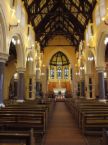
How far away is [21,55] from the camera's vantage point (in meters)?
18.7

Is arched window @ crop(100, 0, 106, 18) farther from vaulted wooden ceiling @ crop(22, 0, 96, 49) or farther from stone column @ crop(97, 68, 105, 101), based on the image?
stone column @ crop(97, 68, 105, 101)

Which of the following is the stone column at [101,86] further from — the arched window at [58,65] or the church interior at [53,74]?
the arched window at [58,65]

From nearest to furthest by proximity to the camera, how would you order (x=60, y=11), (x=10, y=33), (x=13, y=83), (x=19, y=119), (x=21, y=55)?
(x=19, y=119), (x=10, y=33), (x=21, y=55), (x=60, y=11), (x=13, y=83)

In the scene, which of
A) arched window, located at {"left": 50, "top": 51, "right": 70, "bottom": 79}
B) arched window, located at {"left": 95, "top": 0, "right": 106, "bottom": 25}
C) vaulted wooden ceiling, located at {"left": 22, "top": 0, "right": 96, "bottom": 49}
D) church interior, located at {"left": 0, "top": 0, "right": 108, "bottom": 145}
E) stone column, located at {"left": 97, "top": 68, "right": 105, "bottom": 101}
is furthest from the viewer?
arched window, located at {"left": 50, "top": 51, "right": 70, "bottom": 79}

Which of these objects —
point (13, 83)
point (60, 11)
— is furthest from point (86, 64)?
point (13, 83)

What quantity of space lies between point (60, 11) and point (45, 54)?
35.2 feet

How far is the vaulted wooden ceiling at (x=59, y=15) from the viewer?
21250mm

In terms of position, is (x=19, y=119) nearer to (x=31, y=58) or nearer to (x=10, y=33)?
(x=10, y=33)

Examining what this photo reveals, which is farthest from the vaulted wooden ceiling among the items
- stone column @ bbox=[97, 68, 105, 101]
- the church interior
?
stone column @ bbox=[97, 68, 105, 101]

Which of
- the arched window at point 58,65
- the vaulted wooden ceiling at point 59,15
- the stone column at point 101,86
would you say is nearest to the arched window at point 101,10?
the vaulted wooden ceiling at point 59,15

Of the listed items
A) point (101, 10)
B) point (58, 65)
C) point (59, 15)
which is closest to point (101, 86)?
point (101, 10)

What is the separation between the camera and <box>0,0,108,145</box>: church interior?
763 cm

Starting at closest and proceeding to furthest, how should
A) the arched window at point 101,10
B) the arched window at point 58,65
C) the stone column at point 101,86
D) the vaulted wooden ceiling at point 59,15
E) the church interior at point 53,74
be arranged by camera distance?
the church interior at point 53,74 → the arched window at point 101,10 → the stone column at point 101,86 → the vaulted wooden ceiling at point 59,15 → the arched window at point 58,65

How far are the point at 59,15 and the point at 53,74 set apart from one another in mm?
17457
